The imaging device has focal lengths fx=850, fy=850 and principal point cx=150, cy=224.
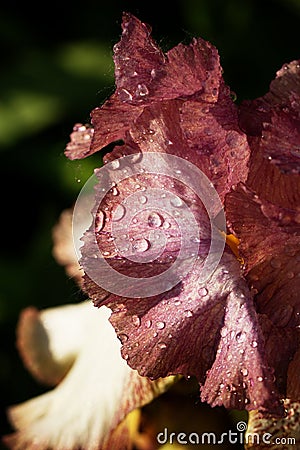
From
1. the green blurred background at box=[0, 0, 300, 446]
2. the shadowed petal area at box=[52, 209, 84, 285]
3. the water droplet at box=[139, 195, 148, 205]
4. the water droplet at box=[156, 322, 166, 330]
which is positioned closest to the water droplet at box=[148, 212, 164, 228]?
the water droplet at box=[139, 195, 148, 205]

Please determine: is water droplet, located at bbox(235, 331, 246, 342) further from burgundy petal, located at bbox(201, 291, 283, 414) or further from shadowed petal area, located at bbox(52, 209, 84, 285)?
shadowed petal area, located at bbox(52, 209, 84, 285)

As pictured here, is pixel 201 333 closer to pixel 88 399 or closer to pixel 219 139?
pixel 219 139

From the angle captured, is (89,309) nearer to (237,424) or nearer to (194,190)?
(237,424)

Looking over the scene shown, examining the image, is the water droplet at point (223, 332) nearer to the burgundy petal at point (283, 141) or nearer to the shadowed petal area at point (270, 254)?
the shadowed petal area at point (270, 254)

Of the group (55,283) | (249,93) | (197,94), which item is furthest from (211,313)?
(249,93)

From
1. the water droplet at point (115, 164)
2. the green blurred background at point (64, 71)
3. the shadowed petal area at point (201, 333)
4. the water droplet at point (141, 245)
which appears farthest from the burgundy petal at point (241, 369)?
the green blurred background at point (64, 71)

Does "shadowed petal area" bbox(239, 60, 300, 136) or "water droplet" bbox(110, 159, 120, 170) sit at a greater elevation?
"shadowed petal area" bbox(239, 60, 300, 136)
